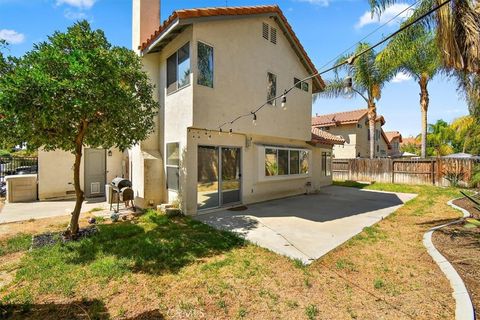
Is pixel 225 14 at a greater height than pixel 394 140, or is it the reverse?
pixel 225 14

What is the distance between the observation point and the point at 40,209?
32.1 ft

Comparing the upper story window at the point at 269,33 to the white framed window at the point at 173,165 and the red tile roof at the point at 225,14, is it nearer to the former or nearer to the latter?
Result: the red tile roof at the point at 225,14

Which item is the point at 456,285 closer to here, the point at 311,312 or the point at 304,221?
the point at 311,312

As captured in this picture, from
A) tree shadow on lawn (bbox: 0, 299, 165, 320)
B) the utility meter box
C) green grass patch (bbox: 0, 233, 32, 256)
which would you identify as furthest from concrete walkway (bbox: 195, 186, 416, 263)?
the utility meter box

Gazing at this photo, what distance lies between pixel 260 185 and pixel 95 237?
7107mm

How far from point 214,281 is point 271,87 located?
9.42 metres

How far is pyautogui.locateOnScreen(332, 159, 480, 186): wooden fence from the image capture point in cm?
1716

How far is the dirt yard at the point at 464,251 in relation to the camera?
4.14 metres

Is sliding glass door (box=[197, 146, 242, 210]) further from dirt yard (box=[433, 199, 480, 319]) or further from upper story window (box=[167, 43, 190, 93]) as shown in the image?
dirt yard (box=[433, 199, 480, 319])

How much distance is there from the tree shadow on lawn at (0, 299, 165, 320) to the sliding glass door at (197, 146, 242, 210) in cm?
564

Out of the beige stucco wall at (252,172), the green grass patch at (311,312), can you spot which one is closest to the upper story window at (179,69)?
the beige stucco wall at (252,172)

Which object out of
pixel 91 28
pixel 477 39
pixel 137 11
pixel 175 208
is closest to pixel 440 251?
pixel 477 39

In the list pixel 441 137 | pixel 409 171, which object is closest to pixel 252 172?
pixel 409 171

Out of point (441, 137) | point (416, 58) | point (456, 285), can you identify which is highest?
point (416, 58)
